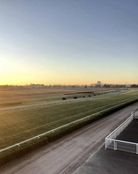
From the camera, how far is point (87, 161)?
14023 mm

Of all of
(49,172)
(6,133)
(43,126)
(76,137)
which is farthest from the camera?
(43,126)

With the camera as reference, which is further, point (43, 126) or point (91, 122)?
point (91, 122)

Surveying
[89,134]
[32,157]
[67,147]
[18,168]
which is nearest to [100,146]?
[67,147]

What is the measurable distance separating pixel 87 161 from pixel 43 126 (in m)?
12.0

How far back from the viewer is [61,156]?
15125 millimetres

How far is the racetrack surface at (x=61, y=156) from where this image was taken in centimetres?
1288

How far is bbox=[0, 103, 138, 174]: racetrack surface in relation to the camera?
12.9 meters

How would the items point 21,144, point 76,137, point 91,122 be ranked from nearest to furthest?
point 21,144 → point 76,137 → point 91,122

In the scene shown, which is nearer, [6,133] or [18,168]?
[18,168]

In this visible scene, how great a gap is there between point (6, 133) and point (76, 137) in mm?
7457

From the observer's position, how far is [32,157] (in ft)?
48.8

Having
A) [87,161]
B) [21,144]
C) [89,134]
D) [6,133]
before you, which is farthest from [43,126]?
[87,161]

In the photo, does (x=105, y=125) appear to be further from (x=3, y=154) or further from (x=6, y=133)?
(x=3, y=154)

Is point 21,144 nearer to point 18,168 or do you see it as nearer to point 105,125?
point 18,168
